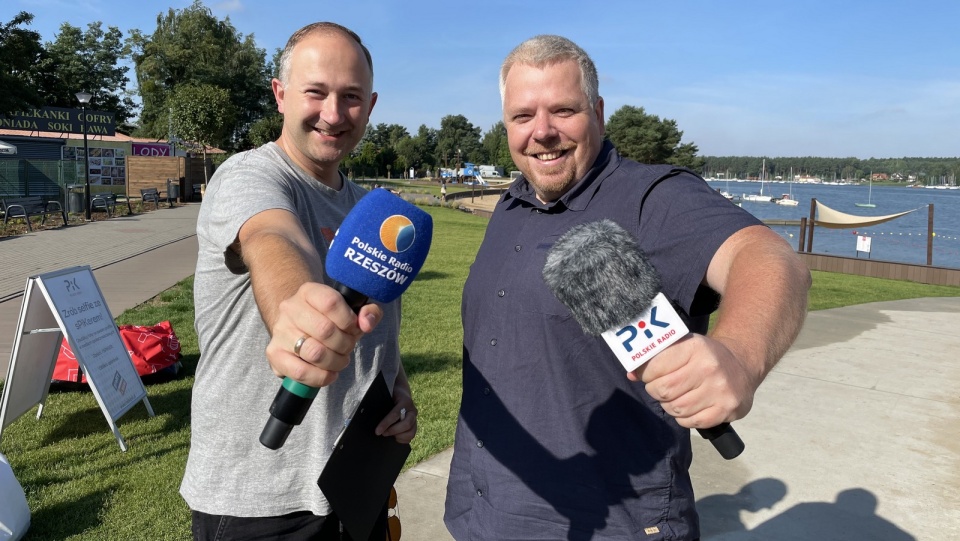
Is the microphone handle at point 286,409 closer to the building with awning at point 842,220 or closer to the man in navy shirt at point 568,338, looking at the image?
the man in navy shirt at point 568,338

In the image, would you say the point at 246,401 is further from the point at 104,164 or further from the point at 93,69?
the point at 93,69

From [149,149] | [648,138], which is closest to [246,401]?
[149,149]

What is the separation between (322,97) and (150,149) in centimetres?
4698

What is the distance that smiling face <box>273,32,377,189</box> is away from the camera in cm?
214

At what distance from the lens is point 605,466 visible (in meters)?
1.99

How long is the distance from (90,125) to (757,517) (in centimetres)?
3686

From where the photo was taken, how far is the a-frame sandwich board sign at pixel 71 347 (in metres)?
4.77

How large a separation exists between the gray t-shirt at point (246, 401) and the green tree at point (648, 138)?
75666mm

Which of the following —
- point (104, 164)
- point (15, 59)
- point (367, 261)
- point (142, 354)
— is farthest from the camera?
point (104, 164)

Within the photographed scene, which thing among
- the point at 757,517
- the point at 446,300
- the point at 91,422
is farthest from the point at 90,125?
the point at 757,517

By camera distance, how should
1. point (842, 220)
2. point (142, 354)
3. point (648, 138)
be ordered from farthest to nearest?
point (648, 138) < point (842, 220) < point (142, 354)

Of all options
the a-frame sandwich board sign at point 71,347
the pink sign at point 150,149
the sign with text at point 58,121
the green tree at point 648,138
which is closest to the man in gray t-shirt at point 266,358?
the a-frame sandwich board sign at point 71,347

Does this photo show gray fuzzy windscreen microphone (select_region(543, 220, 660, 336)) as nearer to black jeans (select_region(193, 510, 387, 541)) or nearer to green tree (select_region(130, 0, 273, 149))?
black jeans (select_region(193, 510, 387, 541))

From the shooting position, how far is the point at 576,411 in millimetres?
2014
